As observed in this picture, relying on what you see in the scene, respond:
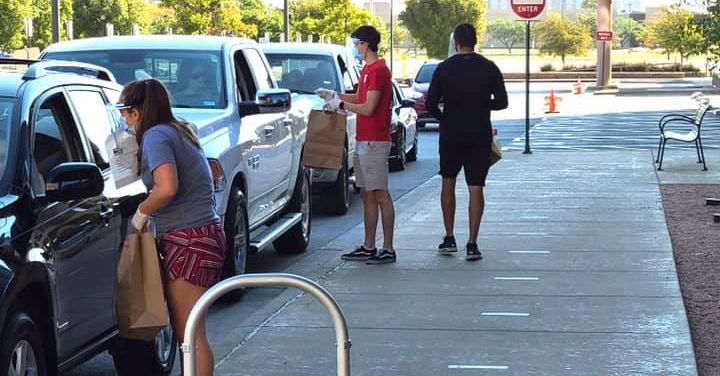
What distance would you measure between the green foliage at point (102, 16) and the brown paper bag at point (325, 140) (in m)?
45.8

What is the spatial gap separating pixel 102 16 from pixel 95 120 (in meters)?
49.4

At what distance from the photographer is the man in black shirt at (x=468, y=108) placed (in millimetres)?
10328

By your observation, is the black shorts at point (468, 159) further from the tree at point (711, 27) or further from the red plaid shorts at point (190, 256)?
the red plaid shorts at point (190, 256)

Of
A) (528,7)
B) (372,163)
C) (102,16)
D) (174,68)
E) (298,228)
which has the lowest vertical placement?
(298,228)

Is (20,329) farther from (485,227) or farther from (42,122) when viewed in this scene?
(485,227)

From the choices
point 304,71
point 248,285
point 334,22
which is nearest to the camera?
point 248,285

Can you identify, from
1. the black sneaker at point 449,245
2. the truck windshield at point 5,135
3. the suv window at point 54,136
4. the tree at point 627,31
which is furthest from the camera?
the tree at point 627,31

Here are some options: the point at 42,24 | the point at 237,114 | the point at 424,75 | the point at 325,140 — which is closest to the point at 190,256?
the point at 237,114

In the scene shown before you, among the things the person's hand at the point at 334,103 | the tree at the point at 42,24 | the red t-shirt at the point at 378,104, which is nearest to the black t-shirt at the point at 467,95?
the red t-shirt at the point at 378,104

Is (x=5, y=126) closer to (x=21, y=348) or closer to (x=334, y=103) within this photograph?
(x=21, y=348)

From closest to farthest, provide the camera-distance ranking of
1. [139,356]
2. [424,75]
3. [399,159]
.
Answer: [139,356], [399,159], [424,75]

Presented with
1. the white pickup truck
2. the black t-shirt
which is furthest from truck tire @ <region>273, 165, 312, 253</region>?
the black t-shirt

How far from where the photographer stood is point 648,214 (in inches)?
524

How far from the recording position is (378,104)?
1014 centimetres
